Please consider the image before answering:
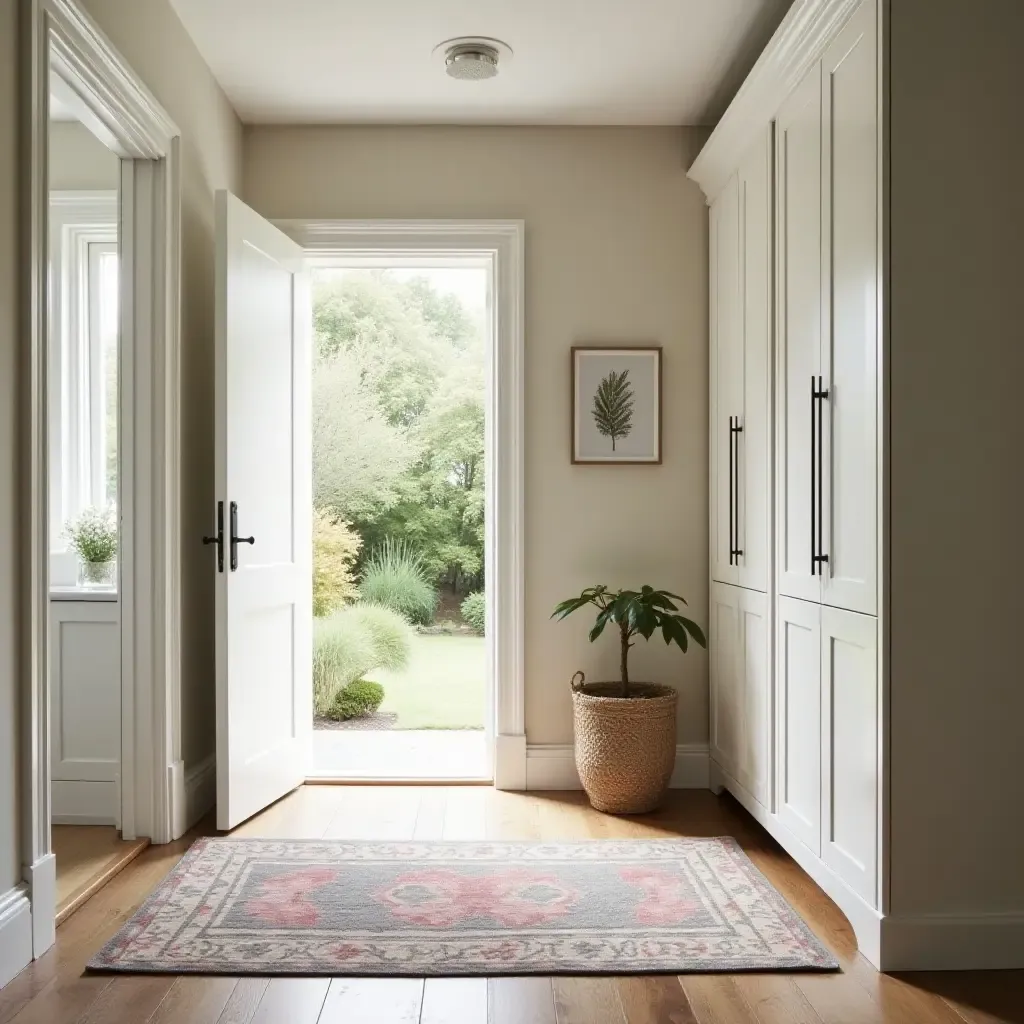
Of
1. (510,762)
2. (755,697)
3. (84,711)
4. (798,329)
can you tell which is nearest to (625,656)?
(755,697)

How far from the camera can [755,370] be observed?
3.43 meters

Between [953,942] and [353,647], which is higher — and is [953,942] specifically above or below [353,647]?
below

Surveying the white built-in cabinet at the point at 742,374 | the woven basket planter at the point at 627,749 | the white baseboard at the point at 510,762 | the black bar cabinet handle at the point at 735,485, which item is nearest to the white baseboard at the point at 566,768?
the white baseboard at the point at 510,762

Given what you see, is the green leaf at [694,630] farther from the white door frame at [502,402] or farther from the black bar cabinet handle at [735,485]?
the white door frame at [502,402]

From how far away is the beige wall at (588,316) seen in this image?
412 cm

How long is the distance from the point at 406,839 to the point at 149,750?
88 cm

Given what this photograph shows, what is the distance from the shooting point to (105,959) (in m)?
2.41

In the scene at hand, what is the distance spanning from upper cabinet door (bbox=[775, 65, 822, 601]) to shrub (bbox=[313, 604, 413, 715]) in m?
3.09

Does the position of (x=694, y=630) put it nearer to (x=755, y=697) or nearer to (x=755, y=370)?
(x=755, y=697)

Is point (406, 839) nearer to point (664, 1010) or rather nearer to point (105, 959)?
point (105, 959)

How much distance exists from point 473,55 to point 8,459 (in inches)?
82.9

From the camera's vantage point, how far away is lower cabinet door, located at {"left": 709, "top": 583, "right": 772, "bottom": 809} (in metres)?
3.31

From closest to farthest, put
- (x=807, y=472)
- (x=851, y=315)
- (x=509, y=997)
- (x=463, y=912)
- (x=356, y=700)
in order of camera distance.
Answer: (x=509, y=997), (x=851, y=315), (x=463, y=912), (x=807, y=472), (x=356, y=700)

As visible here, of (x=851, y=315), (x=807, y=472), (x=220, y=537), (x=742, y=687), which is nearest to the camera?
(x=851, y=315)
